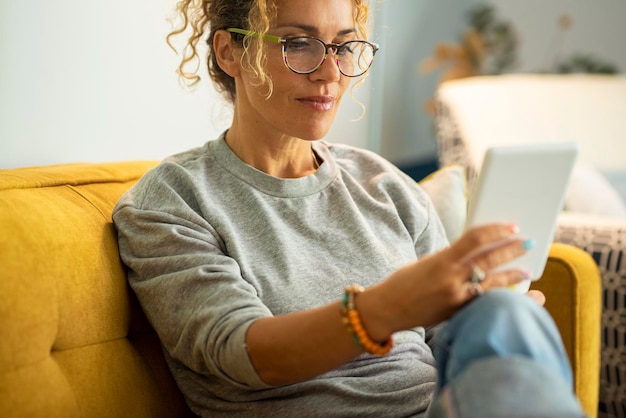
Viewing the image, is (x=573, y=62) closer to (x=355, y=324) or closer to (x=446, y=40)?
(x=446, y=40)

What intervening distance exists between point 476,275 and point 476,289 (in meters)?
0.02

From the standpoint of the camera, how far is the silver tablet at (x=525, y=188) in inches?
36.5

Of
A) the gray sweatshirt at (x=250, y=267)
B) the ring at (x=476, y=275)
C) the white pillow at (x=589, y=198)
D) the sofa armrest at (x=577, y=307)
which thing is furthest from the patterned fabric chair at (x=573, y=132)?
the ring at (x=476, y=275)

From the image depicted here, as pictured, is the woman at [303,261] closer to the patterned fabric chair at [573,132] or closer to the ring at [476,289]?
the ring at [476,289]

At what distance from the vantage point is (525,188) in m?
0.96

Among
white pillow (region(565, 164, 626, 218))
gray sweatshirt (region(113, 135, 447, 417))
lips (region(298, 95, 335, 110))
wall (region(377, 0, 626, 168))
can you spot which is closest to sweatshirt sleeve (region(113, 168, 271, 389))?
gray sweatshirt (region(113, 135, 447, 417))

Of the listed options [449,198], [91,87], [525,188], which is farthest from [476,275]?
[91,87]

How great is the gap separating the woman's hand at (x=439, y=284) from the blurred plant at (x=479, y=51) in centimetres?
316

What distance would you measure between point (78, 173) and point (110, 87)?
301 mm

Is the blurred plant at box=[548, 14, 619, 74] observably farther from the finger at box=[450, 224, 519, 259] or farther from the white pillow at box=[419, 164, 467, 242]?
the finger at box=[450, 224, 519, 259]

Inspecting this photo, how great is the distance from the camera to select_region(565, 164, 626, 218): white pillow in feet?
7.73

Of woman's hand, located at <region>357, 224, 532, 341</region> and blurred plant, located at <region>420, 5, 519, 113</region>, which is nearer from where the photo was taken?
woman's hand, located at <region>357, 224, 532, 341</region>

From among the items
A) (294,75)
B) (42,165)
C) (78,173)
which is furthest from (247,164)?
(42,165)

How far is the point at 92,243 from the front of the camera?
1.13m
